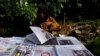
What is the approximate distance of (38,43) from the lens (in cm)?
262

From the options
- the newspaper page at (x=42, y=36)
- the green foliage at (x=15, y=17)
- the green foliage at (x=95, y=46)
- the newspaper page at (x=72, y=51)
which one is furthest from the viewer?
the green foliage at (x=15, y=17)

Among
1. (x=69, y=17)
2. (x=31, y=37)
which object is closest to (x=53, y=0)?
(x=69, y=17)

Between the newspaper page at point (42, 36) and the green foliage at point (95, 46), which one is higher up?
the newspaper page at point (42, 36)

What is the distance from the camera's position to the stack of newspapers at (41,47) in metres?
2.27

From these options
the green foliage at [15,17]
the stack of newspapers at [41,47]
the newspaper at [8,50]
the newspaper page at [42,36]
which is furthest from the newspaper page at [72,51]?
the green foliage at [15,17]

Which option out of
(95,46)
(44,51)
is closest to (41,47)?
(44,51)

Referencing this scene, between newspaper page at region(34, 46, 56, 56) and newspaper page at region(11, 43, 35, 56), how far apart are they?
39 mm

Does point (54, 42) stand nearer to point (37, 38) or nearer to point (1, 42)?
point (37, 38)

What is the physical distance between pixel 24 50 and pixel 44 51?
0.52 ft

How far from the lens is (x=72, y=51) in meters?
2.31

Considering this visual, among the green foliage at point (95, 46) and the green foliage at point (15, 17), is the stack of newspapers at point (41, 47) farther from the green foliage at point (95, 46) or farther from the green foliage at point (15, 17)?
the green foliage at point (15, 17)

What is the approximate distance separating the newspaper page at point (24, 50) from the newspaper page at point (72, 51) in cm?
21

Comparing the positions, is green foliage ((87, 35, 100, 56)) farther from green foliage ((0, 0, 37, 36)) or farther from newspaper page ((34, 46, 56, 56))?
newspaper page ((34, 46, 56, 56))

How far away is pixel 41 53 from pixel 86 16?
4908 mm
